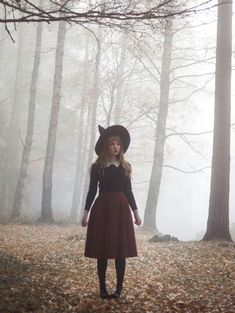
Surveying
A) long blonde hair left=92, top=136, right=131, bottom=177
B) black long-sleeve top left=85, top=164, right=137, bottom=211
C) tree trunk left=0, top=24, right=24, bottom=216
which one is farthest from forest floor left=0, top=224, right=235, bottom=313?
tree trunk left=0, top=24, right=24, bottom=216

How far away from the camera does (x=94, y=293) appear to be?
625cm

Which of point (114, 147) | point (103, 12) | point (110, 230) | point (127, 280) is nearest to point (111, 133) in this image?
point (114, 147)

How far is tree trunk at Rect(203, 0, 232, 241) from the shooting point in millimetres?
11641

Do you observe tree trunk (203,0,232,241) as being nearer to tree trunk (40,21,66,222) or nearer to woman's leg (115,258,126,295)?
woman's leg (115,258,126,295)

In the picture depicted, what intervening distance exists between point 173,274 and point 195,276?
41 centimetres

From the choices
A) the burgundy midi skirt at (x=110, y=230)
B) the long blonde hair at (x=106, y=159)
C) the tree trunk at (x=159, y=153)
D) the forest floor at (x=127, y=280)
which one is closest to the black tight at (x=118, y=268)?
the burgundy midi skirt at (x=110, y=230)

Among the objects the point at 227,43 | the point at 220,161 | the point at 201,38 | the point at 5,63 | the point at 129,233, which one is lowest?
the point at 129,233

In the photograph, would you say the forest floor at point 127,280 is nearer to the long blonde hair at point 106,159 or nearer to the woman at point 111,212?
the woman at point 111,212

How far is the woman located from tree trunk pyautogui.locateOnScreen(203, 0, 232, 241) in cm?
606

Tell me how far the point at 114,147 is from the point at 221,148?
6392mm

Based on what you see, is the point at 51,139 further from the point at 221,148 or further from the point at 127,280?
the point at 127,280

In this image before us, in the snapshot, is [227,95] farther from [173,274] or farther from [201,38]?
[201,38]

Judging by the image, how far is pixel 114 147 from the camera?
6.14m

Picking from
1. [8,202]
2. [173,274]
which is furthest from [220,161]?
[8,202]
